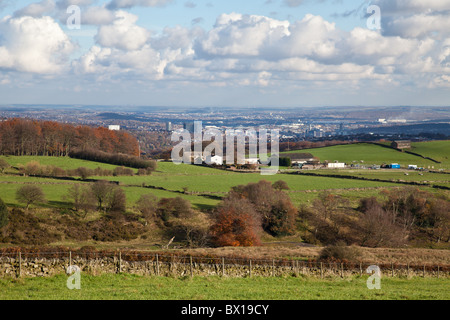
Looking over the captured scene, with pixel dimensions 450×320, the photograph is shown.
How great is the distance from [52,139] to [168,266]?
69629mm

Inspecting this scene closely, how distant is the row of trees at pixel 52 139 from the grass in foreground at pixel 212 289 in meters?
64.3

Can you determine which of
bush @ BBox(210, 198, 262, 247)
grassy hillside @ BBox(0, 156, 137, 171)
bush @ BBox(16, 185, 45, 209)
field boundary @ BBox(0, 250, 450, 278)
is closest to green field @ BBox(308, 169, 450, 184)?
grassy hillside @ BBox(0, 156, 137, 171)

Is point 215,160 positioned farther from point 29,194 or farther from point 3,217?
point 3,217

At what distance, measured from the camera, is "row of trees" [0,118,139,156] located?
7412 centimetres

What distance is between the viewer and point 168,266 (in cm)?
1730

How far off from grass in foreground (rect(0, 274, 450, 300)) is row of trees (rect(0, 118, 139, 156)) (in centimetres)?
6433

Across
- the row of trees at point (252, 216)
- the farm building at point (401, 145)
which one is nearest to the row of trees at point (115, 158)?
the row of trees at point (252, 216)

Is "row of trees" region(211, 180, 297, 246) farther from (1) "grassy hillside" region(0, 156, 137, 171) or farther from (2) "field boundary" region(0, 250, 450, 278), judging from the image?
(1) "grassy hillside" region(0, 156, 137, 171)

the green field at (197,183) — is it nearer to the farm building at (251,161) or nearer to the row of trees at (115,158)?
the row of trees at (115,158)

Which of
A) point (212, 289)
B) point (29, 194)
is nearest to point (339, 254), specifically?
point (212, 289)

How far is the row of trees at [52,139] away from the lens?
74.1 meters

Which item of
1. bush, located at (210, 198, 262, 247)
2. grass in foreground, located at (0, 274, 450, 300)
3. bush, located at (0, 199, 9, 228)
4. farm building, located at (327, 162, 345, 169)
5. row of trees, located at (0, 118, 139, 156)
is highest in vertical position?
row of trees, located at (0, 118, 139, 156)
